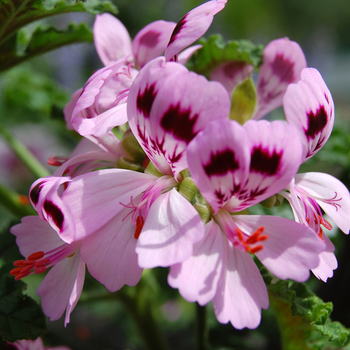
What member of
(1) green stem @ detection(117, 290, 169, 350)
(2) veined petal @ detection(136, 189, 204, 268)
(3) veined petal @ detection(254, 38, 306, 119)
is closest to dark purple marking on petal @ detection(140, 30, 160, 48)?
(3) veined petal @ detection(254, 38, 306, 119)

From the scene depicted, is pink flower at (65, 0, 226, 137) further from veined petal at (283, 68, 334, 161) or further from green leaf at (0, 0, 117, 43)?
veined petal at (283, 68, 334, 161)

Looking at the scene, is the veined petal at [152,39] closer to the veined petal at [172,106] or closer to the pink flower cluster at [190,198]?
the pink flower cluster at [190,198]

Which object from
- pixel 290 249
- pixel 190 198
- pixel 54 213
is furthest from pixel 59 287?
pixel 290 249

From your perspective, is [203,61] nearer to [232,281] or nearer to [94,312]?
[232,281]

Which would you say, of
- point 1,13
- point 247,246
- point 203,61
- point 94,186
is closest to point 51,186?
point 94,186

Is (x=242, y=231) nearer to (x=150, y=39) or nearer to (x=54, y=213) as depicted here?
(x=54, y=213)

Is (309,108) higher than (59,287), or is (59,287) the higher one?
(309,108)
